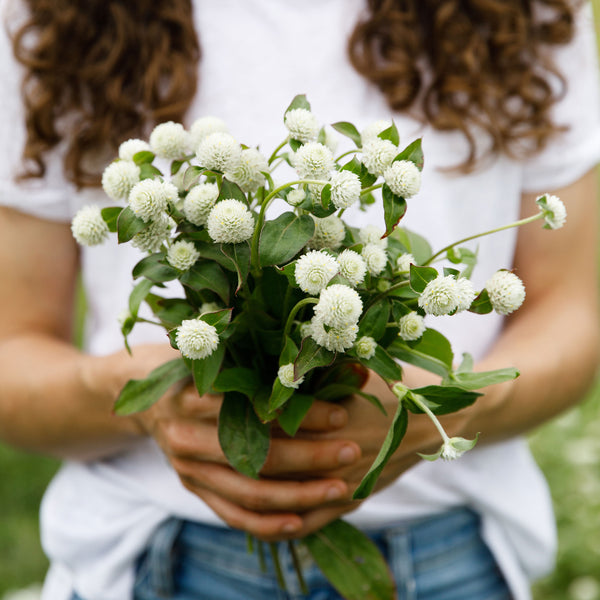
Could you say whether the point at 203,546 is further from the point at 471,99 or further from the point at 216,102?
the point at 471,99

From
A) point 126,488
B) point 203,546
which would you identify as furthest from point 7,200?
point 203,546

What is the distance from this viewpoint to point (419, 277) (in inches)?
23.9

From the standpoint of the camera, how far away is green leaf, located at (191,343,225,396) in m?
0.70

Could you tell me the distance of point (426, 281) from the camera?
0.60 metres

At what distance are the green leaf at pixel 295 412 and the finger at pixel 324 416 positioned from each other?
1.5 inches

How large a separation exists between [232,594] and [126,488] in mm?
206

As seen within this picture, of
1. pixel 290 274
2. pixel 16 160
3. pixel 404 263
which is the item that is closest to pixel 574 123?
pixel 404 263

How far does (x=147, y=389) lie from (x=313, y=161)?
0.34 metres

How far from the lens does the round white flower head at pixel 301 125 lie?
64cm

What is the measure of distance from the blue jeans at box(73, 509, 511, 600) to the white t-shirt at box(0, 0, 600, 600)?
0.03 metres

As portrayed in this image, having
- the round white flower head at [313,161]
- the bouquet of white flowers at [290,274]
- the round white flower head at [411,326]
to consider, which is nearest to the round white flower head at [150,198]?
the bouquet of white flowers at [290,274]

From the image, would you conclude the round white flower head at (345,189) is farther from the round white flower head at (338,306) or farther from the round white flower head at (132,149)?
the round white flower head at (132,149)

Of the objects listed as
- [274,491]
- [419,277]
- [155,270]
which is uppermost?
[419,277]

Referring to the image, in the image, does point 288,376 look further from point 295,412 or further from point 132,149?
point 132,149
